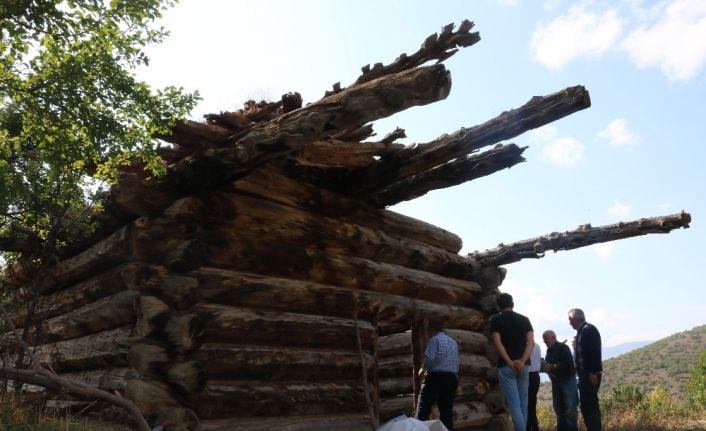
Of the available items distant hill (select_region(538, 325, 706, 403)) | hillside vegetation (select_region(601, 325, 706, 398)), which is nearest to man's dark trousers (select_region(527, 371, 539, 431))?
hillside vegetation (select_region(601, 325, 706, 398))

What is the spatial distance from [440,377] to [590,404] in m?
2.64

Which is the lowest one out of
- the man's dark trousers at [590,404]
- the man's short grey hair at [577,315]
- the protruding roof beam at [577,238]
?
the man's dark trousers at [590,404]

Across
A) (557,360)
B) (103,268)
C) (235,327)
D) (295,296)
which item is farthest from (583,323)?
(103,268)

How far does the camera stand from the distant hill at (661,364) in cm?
4866

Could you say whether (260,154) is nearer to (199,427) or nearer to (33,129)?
(33,129)

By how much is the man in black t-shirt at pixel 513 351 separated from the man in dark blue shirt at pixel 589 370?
3.60 feet

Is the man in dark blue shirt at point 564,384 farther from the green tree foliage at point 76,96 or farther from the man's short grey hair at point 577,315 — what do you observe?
the green tree foliage at point 76,96

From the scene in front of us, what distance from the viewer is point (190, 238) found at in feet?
19.9

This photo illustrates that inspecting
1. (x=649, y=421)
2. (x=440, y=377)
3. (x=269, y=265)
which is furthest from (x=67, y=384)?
(x=649, y=421)

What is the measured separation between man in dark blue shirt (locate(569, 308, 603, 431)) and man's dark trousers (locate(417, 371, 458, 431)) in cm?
228

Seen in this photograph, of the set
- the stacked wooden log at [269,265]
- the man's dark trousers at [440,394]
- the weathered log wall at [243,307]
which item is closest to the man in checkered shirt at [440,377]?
the man's dark trousers at [440,394]

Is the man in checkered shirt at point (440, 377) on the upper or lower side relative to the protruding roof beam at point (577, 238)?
lower

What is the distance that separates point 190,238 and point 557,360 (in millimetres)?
5782

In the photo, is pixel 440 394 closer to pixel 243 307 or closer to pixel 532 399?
pixel 243 307
